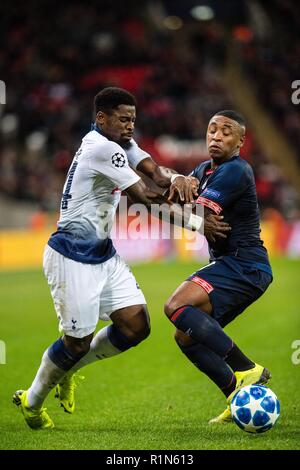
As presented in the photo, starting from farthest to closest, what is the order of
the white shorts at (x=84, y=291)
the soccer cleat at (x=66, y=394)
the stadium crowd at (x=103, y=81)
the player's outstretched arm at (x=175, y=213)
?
the stadium crowd at (x=103, y=81) < the soccer cleat at (x=66, y=394) < the white shorts at (x=84, y=291) < the player's outstretched arm at (x=175, y=213)

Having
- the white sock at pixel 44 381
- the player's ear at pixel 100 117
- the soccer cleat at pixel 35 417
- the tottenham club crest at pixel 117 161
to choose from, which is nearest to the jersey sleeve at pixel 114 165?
the tottenham club crest at pixel 117 161

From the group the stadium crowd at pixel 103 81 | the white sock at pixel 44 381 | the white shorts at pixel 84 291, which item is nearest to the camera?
the white shorts at pixel 84 291

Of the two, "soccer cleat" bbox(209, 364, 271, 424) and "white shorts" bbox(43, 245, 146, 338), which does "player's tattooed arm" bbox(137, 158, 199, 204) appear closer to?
"white shorts" bbox(43, 245, 146, 338)

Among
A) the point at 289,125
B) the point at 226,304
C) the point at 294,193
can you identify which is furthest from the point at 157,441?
the point at 289,125

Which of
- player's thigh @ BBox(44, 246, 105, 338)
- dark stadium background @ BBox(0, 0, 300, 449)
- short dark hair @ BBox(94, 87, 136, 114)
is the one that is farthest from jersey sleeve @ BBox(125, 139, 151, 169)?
dark stadium background @ BBox(0, 0, 300, 449)

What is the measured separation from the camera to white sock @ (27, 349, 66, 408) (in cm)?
609

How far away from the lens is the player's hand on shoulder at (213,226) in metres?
5.99

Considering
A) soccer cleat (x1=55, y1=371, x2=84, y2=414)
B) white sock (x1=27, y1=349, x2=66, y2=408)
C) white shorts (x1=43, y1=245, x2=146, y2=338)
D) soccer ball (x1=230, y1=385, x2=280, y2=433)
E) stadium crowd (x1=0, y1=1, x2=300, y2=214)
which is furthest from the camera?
stadium crowd (x1=0, y1=1, x2=300, y2=214)

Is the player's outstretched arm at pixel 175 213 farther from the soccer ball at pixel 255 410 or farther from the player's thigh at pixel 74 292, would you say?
the soccer ball at pixel 255 410

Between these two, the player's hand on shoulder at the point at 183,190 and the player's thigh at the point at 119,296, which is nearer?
the player's hand on shoulder at the point at 183,190

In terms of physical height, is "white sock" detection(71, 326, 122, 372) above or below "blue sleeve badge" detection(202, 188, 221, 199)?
below

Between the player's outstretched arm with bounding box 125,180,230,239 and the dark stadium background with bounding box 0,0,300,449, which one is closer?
the player's outstretched arm with bounding box 125,180,230,239

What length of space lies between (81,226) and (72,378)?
4.36 feet

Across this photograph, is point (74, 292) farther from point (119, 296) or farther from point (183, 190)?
point (183, 190)
